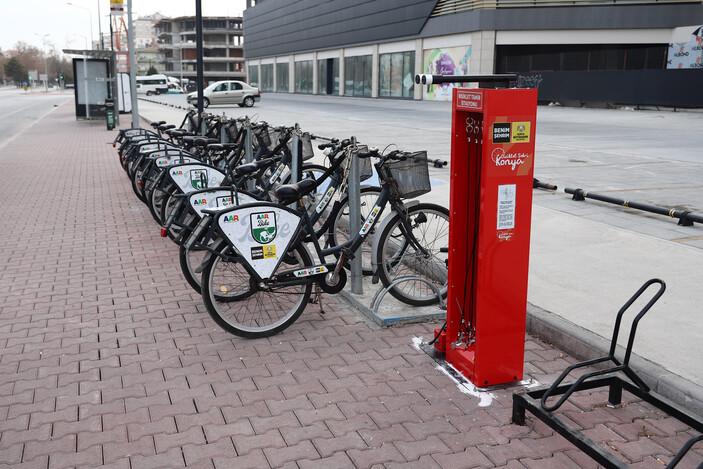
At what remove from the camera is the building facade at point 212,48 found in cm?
12444

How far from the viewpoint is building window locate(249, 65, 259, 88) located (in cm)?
8749

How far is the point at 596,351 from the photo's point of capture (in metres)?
4.27

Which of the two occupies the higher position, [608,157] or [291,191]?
[291,191]

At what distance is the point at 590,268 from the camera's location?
5984 mm

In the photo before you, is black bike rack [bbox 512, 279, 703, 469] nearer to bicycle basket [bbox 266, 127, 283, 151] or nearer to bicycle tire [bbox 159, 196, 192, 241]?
bicycle tire [bbox 159, 196, 192, 241]

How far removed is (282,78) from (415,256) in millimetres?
73631

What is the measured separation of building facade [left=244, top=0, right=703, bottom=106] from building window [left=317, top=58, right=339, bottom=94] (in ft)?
19.0

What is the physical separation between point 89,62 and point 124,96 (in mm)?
4401

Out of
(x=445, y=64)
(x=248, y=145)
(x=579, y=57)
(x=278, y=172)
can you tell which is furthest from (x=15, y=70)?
(x=278, y=172)

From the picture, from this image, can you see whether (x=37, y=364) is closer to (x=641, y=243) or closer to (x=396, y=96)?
(x=641, y=243)

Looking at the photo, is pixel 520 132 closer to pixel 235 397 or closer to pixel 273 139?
pixel 235 397

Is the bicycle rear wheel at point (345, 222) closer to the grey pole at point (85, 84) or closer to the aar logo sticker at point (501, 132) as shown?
the aar logo sticker at point (501, 132)

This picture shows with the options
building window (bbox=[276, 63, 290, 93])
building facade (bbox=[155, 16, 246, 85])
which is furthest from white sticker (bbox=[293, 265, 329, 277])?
building facade (bbox=[155, 16, 246, 85])

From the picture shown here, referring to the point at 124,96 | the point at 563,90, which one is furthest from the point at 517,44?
the point at 124,96
